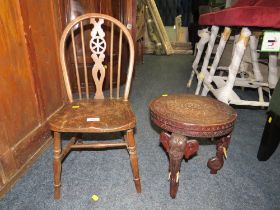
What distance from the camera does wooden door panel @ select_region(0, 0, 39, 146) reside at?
3.71 ft

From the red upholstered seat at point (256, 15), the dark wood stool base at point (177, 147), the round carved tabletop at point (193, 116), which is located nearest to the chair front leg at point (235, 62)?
the red upholstered seat at point (256, 15)

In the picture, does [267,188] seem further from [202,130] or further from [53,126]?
[53,126]

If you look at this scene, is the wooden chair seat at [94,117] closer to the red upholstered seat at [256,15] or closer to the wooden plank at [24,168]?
the wooden plank at [24,168]

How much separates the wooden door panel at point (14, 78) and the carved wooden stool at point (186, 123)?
81 cm

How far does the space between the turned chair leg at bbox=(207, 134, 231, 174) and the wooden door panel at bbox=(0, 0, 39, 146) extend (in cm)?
121

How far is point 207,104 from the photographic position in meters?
1.17

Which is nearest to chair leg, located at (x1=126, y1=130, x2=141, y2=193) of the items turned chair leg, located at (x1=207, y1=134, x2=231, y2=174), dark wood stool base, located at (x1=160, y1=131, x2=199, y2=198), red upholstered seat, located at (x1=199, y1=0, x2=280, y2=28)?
dark wood stool base, located at (x1=160, y1=131, x2=199, y2=198)

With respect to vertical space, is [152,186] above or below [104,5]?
below

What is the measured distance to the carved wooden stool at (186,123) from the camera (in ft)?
3.10

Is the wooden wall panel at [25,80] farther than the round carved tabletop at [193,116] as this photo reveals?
Yes

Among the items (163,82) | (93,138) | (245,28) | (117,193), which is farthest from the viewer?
(163,82)

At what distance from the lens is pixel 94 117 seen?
1.09m

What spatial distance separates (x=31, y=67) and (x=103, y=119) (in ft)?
2.19

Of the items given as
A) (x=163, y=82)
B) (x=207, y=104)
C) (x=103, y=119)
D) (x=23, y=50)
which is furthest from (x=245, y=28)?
(x=163, y=82)
